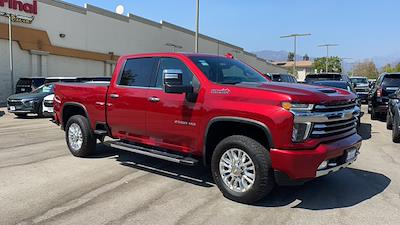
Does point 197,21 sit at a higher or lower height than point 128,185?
higher

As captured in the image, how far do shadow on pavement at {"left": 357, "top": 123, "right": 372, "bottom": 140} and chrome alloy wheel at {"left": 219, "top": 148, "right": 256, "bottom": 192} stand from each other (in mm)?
6802

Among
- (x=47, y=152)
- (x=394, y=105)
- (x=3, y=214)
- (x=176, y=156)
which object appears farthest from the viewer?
(x=394, y=105)

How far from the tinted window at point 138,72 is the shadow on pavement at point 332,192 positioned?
274 cm

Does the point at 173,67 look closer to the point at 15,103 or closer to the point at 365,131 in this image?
the point at 365,131

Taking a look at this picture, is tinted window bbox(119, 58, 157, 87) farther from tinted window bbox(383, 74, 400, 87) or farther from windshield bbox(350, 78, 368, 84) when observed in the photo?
windshield bbox(350, 78, 368, 84)

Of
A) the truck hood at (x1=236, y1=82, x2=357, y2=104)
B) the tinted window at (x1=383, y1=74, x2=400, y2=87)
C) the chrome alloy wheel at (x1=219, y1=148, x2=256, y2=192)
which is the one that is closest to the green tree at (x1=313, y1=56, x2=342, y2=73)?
the tinted window at (x1=383, y1=74, x2=400, y2=87)

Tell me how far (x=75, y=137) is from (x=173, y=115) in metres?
3.00

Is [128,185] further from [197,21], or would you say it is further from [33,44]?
[33,44]

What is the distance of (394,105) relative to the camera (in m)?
11.1

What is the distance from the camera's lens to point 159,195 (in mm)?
5879

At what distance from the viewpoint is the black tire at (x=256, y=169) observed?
5316 millimetres

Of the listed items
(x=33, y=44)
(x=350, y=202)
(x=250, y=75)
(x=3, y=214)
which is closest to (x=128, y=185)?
(x=3, y=214)

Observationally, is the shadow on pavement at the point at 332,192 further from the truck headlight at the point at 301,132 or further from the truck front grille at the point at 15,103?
the truck front grille at the point at 15,103

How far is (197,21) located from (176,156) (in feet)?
59.3
